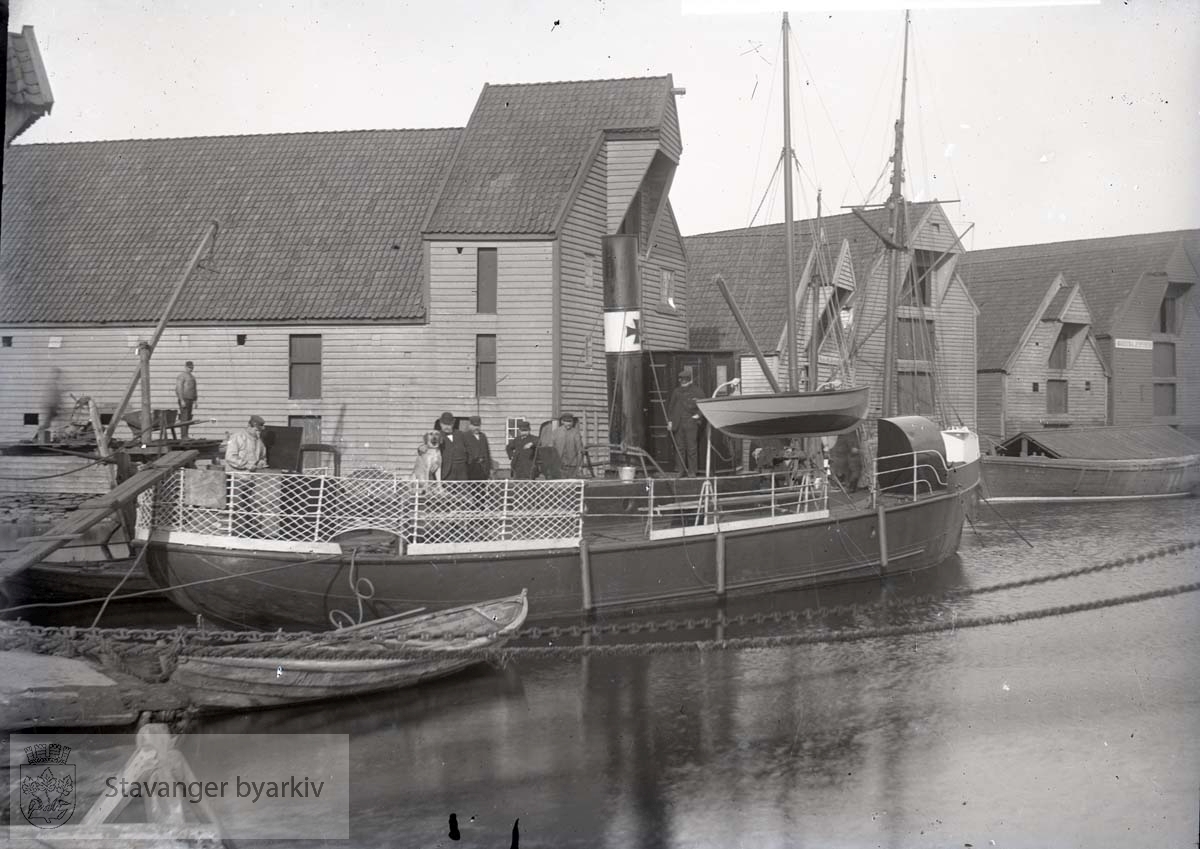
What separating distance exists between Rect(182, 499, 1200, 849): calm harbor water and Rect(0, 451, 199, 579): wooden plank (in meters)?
2.11

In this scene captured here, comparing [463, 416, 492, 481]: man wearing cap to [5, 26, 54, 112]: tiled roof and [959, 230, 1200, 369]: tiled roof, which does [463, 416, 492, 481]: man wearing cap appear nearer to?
[5, 26, 54, 112]: tiled roof

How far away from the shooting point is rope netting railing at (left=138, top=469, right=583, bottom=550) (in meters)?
11.5

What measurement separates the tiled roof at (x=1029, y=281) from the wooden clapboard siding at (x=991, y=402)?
50cm

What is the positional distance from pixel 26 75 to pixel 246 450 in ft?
16.5

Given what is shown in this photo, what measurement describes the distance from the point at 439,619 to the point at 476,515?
6.89 ft

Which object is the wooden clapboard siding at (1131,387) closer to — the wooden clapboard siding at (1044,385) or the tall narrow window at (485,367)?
the wooden clapboard siding at (1044,385)

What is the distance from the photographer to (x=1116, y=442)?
1139 inches

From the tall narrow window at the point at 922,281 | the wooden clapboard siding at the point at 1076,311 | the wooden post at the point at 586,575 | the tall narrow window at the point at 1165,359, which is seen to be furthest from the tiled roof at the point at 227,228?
the wooden clapboard siding at the point at 1076,311

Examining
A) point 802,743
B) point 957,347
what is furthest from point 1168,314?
point 802,743

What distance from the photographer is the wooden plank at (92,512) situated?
352 inches

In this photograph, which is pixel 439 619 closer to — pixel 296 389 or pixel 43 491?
pixel 296 389

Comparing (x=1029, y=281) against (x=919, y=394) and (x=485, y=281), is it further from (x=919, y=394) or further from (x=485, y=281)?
(x=485, y=281)

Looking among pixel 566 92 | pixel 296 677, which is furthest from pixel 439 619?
pixel 566 92

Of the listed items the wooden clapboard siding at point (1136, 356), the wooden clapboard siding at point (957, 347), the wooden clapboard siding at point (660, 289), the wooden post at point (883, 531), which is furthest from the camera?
the wooden clapboard siding at point (957, 347)
